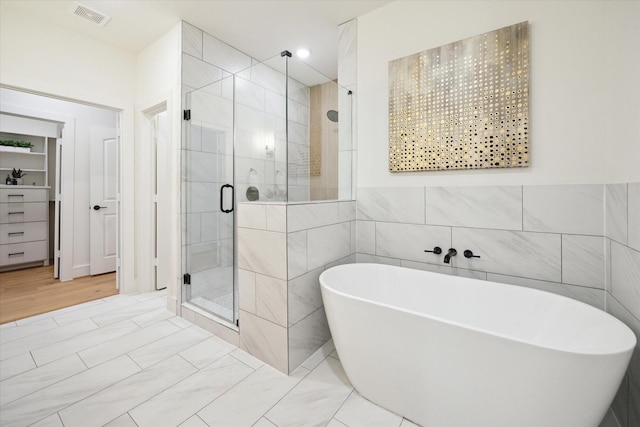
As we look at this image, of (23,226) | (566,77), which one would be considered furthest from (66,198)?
(566,77)

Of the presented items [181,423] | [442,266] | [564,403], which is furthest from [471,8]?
[181,423]

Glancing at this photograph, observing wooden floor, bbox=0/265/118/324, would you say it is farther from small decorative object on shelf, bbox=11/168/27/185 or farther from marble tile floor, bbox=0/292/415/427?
small decorative object on shelf, bbox=11/168/27/185

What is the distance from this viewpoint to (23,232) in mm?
4086

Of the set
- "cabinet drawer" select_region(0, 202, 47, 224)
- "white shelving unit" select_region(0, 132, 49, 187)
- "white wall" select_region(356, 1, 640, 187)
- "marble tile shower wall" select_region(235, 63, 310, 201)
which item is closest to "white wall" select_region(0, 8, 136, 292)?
"marble tile shower wall" select_region(235, 63, 310, 201)

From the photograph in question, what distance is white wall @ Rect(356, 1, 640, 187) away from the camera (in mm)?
1312

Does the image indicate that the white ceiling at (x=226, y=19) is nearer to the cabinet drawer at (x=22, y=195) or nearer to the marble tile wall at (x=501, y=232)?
the marble tile wall at (x=501, y=232)

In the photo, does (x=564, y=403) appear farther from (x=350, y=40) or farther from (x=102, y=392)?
(x=350, y=40)

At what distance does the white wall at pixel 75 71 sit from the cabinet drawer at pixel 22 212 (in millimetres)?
2466

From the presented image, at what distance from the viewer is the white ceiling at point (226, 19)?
2.26 m

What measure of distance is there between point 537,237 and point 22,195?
20.3 feet

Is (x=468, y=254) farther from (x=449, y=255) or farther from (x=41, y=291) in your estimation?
(x=41, y=291)

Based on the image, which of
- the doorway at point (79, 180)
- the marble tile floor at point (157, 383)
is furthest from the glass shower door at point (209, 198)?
the doorway at point (79, 180)

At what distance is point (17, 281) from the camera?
11.7 ft

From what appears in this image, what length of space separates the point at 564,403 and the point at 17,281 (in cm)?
540
